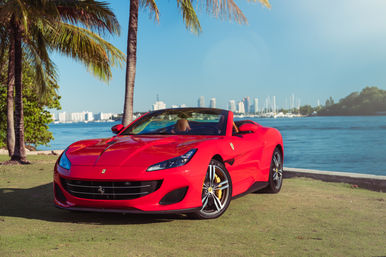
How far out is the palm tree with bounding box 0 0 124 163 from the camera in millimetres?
10977

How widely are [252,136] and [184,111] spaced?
1.08 meters

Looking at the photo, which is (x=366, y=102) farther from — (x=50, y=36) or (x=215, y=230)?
(x=215, y=230)

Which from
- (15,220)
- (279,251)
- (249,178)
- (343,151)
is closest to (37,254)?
(15,220)

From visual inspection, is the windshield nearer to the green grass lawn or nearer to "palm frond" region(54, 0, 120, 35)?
the green grass lawn

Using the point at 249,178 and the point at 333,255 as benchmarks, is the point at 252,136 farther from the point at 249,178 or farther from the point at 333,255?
the point at 333,255

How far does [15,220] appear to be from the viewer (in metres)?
4.82

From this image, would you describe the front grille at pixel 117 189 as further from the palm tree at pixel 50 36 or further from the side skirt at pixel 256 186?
the palm tree at pixel 50 36

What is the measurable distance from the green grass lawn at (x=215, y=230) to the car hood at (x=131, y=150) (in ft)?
2.32

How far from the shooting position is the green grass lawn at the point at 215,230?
3.63 metres

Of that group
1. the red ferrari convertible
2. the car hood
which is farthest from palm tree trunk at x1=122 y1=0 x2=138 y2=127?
the car hood

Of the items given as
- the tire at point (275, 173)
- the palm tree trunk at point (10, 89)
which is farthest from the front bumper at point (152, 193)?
the palm tree trunk at point (10, 89)

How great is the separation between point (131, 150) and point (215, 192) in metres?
1.10

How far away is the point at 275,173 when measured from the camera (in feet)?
22.6

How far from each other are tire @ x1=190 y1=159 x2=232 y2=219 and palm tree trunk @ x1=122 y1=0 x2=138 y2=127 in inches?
331
